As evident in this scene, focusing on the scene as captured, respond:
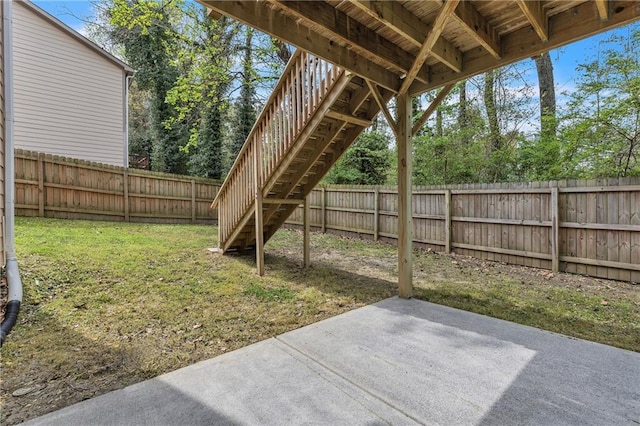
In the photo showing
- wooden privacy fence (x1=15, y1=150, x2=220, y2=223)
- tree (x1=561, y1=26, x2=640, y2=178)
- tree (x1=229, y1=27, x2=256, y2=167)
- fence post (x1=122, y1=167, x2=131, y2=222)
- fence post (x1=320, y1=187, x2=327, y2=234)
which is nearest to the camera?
tree (x1=561, y1=26, x2=640, y2=178)

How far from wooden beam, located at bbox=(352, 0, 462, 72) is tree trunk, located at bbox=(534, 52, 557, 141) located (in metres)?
5.93

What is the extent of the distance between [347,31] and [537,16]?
62.1 inches

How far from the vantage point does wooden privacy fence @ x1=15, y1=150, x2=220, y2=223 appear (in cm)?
725

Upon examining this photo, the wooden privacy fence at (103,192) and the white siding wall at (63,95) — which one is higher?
the white siding wall at (63,95)

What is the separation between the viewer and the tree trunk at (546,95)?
7.72m

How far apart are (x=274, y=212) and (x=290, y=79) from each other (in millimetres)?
2328

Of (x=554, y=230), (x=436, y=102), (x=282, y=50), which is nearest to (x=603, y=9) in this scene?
(x=436, y=102)

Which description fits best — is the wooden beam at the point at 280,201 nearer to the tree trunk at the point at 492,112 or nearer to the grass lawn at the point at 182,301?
the grass lawn at the point at 182,301

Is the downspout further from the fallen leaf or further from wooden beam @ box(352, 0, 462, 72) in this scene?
wooden beam @ box(352, 0, 462, 72)

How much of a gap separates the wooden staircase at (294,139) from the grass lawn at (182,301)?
102 centimetres

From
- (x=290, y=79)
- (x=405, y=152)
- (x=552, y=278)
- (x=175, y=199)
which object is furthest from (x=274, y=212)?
(x=175, y=199)

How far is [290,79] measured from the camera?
4348mm

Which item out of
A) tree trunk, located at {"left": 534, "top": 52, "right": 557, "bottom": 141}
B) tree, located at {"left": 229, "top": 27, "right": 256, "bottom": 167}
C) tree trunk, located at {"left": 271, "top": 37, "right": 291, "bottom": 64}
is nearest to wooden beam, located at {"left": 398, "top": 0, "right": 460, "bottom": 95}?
tree trunk, located at {"left": 534, "top": 52, "right": 557, "bottom": 141}

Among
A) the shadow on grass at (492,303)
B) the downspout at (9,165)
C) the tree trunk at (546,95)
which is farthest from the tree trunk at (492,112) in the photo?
the downspout at (9,165)
